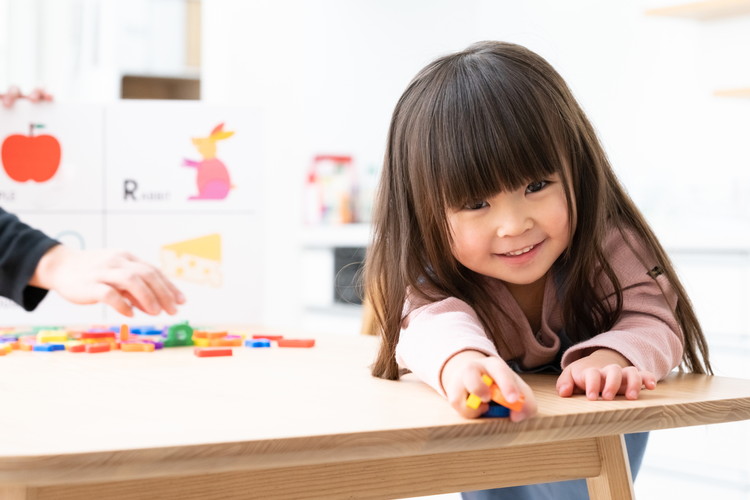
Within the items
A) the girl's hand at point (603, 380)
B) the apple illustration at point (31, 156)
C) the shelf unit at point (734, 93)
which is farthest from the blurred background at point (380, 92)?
the girl's hand at point (603, 380)

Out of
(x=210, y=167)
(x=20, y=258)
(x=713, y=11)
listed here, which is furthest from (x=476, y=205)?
(x=713, y=11)

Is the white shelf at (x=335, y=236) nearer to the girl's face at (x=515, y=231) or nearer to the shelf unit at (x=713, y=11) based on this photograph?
the shelf unit at (x=713, y=11)

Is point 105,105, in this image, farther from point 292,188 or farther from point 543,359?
point 543,359

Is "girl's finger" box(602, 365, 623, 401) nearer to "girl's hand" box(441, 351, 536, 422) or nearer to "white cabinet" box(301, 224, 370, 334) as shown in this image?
"girl's hand" box(441, 351, 536, 422)

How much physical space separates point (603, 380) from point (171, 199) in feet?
4.68

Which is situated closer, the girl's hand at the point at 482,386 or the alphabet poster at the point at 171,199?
the girl's hand at the point at 482,386

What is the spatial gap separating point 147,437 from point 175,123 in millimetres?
1528

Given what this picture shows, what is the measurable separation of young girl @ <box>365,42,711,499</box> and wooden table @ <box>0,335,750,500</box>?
5cm

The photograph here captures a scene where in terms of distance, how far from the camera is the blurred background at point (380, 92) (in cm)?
267

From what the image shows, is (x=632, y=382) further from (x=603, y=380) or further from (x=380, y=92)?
(x=380, y=92)

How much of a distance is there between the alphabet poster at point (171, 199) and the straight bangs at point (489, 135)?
120cm

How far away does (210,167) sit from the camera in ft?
6.61

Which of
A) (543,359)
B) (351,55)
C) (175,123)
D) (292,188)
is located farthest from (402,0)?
(543,359)

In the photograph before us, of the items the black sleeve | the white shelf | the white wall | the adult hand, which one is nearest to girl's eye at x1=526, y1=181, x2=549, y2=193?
the adult hand
